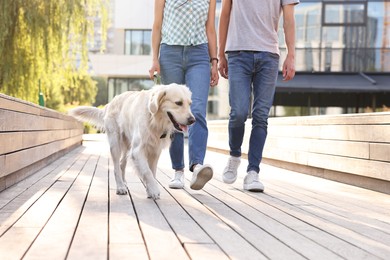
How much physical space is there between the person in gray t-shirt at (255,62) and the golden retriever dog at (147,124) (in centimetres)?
74

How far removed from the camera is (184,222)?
11.7ft

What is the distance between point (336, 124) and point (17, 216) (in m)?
4.31

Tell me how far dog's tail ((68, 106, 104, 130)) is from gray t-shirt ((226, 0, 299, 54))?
1.50 meters

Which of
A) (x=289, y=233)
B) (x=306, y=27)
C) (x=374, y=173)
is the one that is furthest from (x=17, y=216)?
(x=306, y=27)

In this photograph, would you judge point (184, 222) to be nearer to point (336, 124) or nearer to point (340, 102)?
point (336, 124)

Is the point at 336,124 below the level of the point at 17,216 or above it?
above

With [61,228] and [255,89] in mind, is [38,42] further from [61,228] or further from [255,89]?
[61,228]

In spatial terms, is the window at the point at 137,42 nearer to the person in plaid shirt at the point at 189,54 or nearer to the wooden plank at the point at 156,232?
the person in plaid shirt at the point at 189,54

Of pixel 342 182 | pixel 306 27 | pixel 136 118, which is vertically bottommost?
pixel 342 182

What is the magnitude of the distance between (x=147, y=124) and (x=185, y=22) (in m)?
1.11

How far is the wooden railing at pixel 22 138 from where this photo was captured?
4.83 metres

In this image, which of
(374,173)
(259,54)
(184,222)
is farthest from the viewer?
(374,173)

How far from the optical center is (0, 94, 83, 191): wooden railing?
4.83 metres

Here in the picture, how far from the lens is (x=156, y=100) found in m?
4.59
